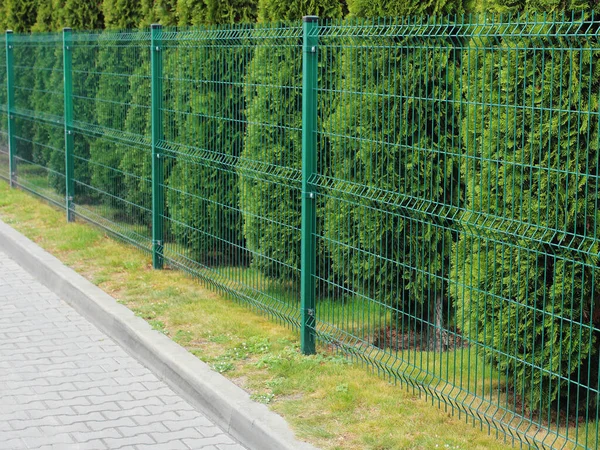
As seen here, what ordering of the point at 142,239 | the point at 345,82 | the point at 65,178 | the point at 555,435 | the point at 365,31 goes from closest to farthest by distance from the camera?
the point at 555,435 < the point at 365,31 < the point at 345,82 < the point at 142,239 < the point at 65,178

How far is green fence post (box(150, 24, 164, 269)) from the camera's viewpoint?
9.05m

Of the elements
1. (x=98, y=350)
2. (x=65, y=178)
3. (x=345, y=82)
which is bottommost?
(x=98, y=350)

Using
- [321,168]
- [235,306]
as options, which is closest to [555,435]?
[321,168]

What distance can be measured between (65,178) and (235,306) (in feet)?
16.6

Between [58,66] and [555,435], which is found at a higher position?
[58,66]

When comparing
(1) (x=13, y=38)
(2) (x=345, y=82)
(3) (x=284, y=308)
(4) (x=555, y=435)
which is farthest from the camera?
(1) (x=13, y=38)

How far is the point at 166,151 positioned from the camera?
9031 mm

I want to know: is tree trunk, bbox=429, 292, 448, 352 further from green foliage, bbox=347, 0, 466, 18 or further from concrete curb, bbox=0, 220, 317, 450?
green foliage, bbox=347, 0, 466, 18

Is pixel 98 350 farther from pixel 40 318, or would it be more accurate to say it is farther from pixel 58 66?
pixel 58 66

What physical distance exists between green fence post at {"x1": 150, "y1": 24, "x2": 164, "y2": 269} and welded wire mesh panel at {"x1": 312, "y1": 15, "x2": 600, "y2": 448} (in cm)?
319

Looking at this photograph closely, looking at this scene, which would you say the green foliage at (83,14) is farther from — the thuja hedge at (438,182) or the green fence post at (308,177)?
the green fence post at (308,177)

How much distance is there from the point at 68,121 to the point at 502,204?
25.9 feet

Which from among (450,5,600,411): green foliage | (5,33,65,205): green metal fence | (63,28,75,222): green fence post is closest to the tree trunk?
(450,5,600,411): green foliage

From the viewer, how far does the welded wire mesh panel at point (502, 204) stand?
15.1ft
